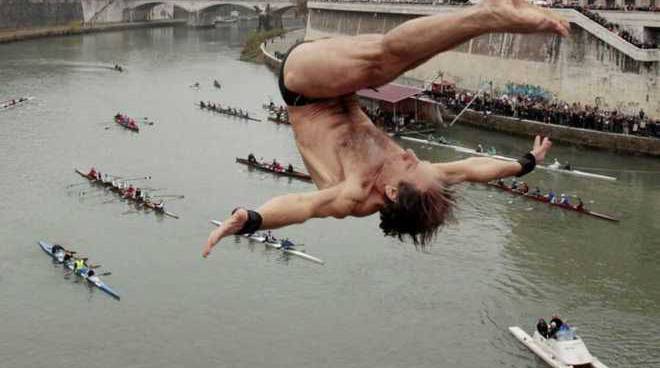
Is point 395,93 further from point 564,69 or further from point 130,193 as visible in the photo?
→ point 130,193

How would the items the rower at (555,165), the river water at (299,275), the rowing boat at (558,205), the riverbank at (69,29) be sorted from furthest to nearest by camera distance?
the riverbank at (69,29)
the rower at (555,165)
the rowing boat at (558,205)
the river water at (299,275)

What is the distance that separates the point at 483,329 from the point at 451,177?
30.7ft

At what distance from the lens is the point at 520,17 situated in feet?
5.68

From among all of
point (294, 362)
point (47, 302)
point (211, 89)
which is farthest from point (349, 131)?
point (211, 89)

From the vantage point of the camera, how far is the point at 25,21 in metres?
45.7

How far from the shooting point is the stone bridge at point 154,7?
50.3m

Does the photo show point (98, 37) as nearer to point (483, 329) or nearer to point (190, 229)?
point (190, 229)

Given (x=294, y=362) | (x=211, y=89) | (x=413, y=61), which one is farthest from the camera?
(x=211, y=89)

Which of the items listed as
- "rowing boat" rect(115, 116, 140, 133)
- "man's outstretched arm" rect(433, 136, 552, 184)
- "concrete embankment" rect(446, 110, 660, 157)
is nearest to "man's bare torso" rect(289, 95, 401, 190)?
"man's outstretched arm" rect(433, 136, 552, 184)

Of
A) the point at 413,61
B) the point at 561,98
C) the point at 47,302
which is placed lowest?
the point at 47,302

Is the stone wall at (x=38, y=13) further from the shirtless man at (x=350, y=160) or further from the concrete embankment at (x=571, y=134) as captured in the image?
the shirtless man at (x=350, y=160)

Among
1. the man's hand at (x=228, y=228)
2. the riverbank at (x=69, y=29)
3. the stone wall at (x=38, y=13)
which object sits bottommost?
the riverbank at (x=69, y=29)

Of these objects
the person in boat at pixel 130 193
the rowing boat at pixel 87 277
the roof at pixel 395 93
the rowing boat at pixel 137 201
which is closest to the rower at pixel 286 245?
the rowing boat at pixel 137 201

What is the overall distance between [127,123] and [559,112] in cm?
1066
